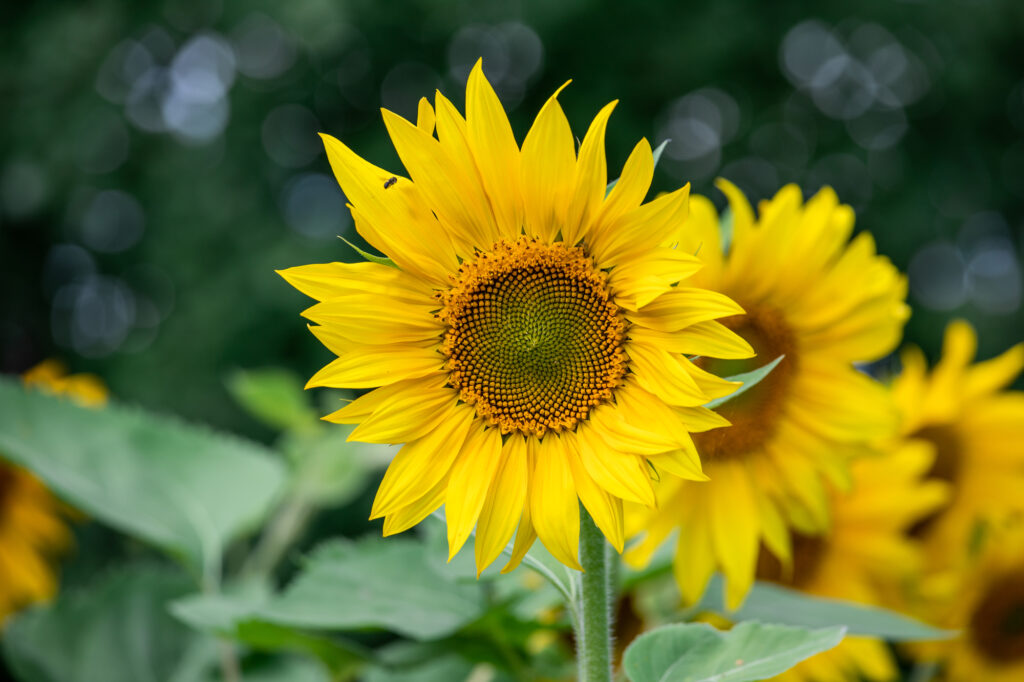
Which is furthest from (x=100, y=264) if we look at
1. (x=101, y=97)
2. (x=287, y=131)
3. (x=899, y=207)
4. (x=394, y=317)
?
(x=394, y=317)

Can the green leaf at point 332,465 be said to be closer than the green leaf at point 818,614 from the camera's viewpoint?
No

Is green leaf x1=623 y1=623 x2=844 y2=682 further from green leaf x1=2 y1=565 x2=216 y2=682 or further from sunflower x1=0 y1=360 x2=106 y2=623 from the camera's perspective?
sunflower x1=0 y1=360 x2=106 y2=623

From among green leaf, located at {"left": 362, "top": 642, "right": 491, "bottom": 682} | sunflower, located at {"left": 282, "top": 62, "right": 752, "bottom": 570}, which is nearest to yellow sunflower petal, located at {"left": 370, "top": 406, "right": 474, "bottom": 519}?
sunflower, located at {"left": 282, "top": 62, "right": 752, "bottom": 570}

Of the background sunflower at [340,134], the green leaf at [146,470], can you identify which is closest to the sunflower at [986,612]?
the green leaf at [146,470]

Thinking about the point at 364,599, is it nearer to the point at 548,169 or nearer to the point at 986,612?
the point at 548,169

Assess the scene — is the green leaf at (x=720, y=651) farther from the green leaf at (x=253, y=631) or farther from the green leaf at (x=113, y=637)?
the green leaf at (x=113, y=637)

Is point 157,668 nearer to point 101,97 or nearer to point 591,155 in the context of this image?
point 591,155

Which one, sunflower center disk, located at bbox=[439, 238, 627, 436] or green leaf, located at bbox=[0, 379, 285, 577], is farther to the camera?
green leaf, located at bbox=[0, 379, 285, 577]
